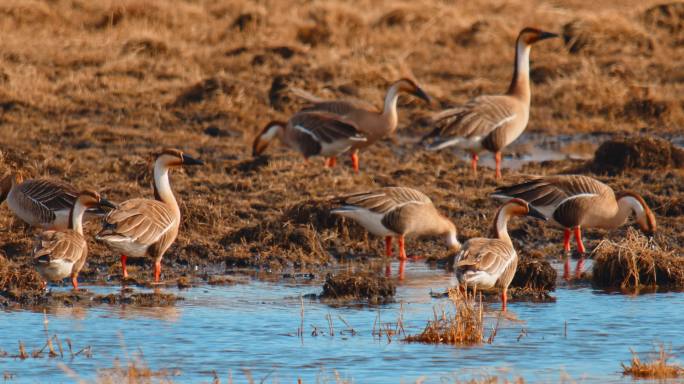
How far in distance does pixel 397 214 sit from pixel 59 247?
352 cm

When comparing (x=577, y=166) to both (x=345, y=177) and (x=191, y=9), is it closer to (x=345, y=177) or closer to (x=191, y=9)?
(x=345, y=177)

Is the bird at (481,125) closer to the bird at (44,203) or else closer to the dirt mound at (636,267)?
the dirt mound at (636,267)

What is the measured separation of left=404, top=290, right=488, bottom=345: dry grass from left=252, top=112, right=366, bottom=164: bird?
22.1 feet

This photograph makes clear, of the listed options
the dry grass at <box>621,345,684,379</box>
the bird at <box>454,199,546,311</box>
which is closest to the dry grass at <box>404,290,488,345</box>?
the bird at <box>454,199,546,311</box>

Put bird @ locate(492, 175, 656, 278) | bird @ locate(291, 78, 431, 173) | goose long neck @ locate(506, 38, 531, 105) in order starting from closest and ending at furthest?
1. bird @ locate(492, 175, 656, 278)
2. bird @ locate(291, 78, 431, 173)
3. goose long neck @ locate(506, 38, 531, 105)

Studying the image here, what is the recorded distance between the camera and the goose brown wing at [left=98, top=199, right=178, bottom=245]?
10531 millimetres

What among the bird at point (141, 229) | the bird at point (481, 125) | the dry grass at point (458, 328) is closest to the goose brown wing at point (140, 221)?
the bird at point (141, 229)

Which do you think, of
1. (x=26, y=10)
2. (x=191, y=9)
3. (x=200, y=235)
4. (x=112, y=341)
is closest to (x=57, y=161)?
(x=200, y=235)

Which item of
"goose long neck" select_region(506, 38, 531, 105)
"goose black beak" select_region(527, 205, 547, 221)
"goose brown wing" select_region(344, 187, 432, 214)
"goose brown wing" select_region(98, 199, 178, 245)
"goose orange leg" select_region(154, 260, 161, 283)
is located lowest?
"goose orange leg" select_region(154, 260, 161, 283)

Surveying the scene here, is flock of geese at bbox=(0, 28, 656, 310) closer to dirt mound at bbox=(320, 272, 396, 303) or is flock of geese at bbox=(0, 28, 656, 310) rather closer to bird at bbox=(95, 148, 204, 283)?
bird at bbox=(95, 148, 204, 283)

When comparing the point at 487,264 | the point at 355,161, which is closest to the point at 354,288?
the point at 487,264

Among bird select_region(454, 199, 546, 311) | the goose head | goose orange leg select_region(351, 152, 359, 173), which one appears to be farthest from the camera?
the goose head

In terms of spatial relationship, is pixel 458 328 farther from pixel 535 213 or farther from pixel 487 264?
pixel 535 213

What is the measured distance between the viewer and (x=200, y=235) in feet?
41.1
